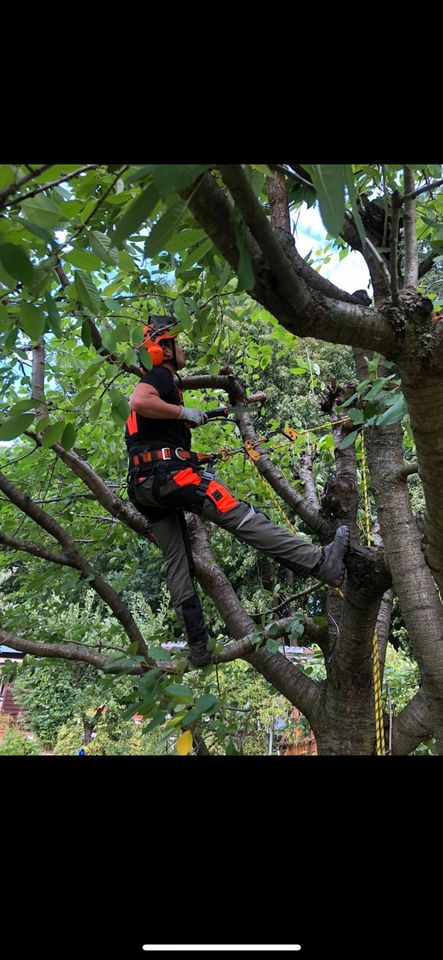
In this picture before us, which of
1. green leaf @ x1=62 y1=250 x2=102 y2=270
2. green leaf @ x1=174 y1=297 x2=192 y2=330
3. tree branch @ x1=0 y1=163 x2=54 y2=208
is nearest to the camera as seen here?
tree branch @ x1=0 y1=163 x2=54 y2=208

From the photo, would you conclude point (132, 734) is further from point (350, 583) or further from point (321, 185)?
point (321, 185)

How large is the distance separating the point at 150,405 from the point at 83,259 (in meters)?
1.33

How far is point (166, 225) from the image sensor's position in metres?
0.72

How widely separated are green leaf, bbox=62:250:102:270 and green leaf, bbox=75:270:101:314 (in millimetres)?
158

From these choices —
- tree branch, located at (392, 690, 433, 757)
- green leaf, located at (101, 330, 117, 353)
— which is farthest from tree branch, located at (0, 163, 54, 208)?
tree branch, located at (392, 690, 433, 757)

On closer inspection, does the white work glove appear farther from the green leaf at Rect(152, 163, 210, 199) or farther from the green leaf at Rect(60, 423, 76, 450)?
the green leaf at Rect(152, 163, 210, 199)

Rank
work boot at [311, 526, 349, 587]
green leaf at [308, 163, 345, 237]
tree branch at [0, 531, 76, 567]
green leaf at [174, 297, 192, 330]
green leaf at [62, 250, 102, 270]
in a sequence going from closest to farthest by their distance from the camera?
green leaf at [308, 163, 345, 237] → green leaf at [62, 250, 102, 270] → green leaf at [174, 297, 192, 330] → work boot at [311, 526, 349, 587] → tree branch at [0, 531, 76, 567]

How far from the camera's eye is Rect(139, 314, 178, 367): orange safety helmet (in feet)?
7.80

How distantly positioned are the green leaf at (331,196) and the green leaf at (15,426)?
2.54 ft

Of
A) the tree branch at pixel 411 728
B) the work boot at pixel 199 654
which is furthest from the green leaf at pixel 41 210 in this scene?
the tree branch at pixel 411 728

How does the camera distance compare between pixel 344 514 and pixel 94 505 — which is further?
pixel 94 505
